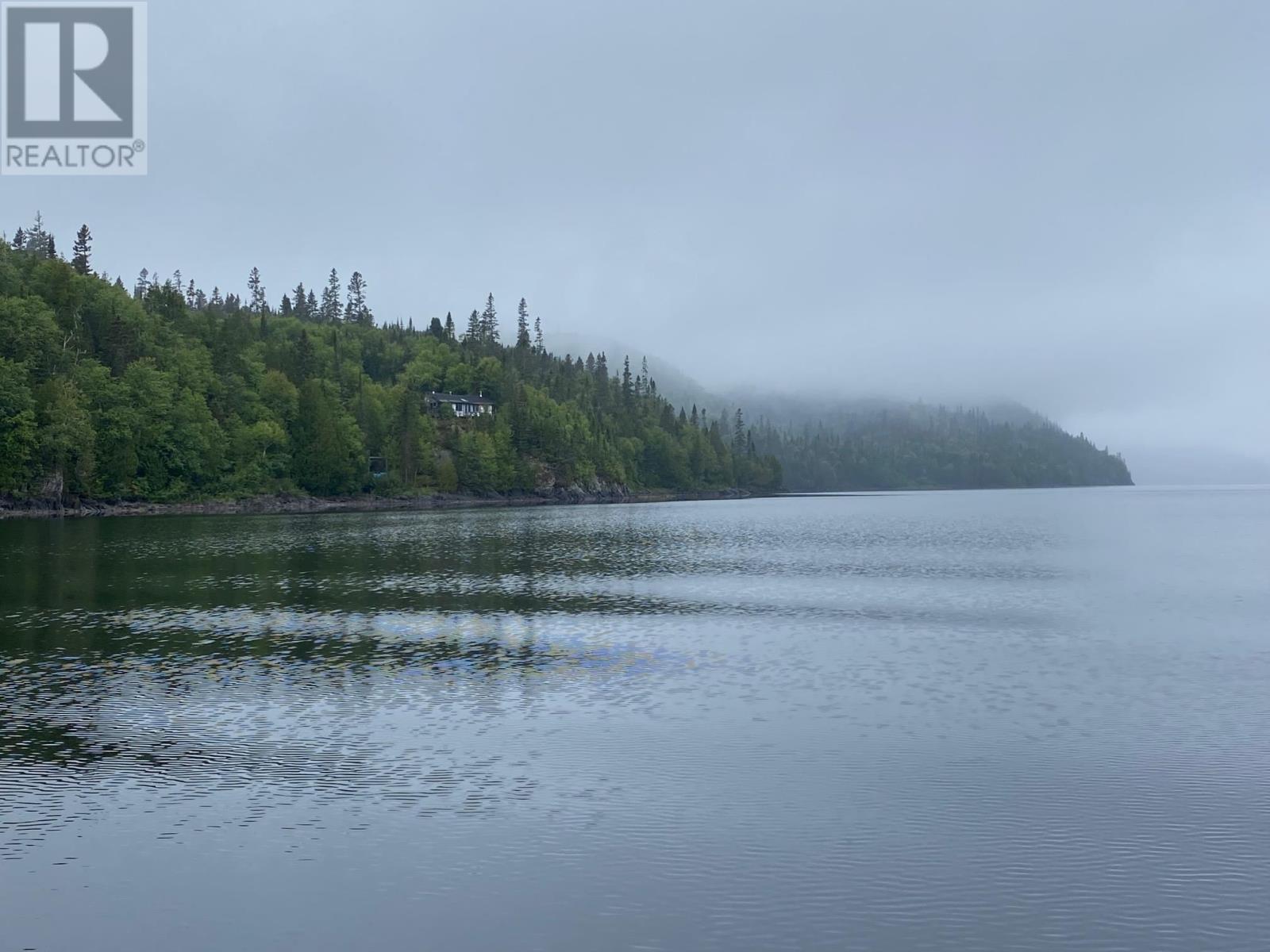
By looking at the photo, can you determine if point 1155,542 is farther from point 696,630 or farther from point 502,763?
point 502,763

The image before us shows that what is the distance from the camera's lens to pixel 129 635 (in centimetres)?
3528

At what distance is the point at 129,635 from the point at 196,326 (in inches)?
5990

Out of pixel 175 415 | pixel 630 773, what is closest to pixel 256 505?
pixel 175 415

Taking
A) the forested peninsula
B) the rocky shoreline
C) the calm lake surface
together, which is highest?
the forested peninsula

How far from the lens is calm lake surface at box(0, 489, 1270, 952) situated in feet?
43.4

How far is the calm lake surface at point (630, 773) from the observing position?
13.2 meters

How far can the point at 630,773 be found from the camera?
63.7 ft

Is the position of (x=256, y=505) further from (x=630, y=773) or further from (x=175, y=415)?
(x=630, y=773)

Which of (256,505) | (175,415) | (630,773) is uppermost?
(175,415)

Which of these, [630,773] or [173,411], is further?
[173,411]

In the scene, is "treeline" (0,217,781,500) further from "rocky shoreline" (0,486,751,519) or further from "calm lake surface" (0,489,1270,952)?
"calm lake surface" (0,489,1270,952)

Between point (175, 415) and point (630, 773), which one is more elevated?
point (175, 415)

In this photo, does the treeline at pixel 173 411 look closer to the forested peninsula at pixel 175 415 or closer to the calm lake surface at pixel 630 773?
the forested peninsula at pixel 175 415

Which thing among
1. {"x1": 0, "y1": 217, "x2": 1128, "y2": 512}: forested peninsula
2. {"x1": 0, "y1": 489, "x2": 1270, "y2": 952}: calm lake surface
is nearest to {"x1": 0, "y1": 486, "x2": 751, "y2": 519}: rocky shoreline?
{"x1": 0, "y1": 217, "x2": 1128, "y2": 512}: forested peninsula
